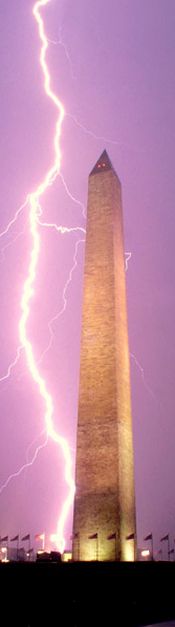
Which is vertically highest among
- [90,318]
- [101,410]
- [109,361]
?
[90,318]

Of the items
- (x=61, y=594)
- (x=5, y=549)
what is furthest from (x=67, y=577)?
(x=5, y=549)

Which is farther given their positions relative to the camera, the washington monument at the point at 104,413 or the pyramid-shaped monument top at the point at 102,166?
the pyramid-shaped monument top at the point at 102,166

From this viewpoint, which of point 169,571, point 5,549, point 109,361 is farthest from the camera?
point 5,549

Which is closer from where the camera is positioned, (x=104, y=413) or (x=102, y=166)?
(x=104, y=413)

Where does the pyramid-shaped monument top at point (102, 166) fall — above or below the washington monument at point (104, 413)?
above

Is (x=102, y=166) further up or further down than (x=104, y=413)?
further up

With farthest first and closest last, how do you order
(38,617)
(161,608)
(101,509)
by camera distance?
(101,509)
(161,608)
(38,617)

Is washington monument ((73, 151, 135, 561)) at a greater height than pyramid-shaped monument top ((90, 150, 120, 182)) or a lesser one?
lesser

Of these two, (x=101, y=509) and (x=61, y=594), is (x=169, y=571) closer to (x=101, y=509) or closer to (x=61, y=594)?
(x=101, y=509)
